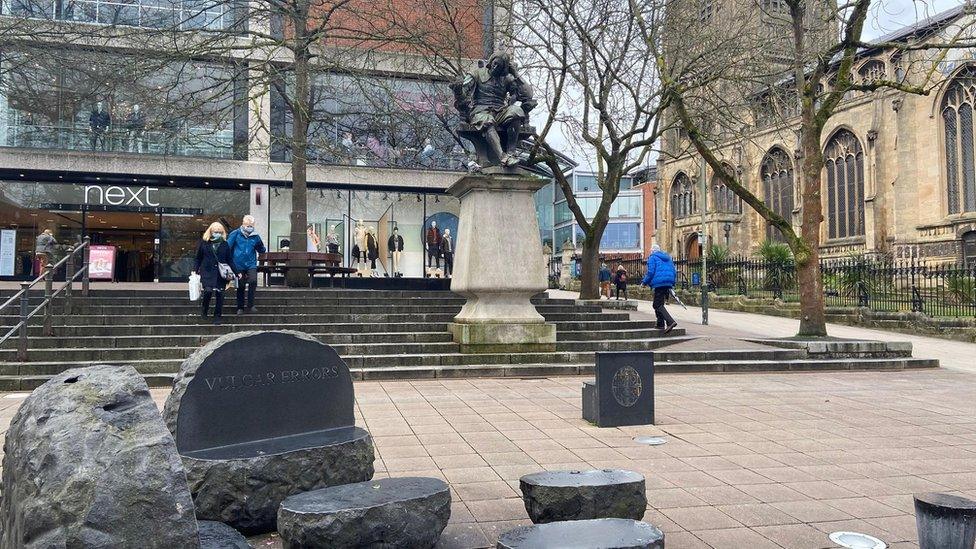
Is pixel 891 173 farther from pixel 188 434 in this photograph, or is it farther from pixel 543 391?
pixel 188 434

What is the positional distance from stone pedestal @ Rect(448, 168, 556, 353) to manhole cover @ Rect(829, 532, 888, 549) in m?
8.06

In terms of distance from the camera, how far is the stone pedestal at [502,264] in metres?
11.7

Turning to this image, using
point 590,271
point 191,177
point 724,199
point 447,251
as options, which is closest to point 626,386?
point 590,271

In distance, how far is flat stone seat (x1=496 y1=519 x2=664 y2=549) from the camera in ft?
9.34

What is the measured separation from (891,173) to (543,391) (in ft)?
141

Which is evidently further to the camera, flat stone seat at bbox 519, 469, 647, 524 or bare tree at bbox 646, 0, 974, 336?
bare tree at bbox 646, 0, 974, 336

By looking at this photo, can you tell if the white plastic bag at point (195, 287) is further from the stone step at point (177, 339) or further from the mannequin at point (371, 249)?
the mannequin at point (371, 249)

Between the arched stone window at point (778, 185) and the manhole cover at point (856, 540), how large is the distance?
51.2 m

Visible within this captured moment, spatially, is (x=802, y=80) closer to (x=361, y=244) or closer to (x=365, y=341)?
(x=365, y=341)

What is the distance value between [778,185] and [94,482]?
57.3m

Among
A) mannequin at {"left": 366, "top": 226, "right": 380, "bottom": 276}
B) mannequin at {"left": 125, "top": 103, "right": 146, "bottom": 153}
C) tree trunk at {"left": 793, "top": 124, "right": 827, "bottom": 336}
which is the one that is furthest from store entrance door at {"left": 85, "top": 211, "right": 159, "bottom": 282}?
tree trunk at {"left": 793, "top": 124, "right": 827, "bottom": 336}

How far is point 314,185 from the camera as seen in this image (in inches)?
1090

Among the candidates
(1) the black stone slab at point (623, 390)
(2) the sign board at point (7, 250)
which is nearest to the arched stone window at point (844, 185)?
(1) the black stone slab at point (623, 390)

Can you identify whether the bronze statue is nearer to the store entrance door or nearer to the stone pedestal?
the stone pedestal
